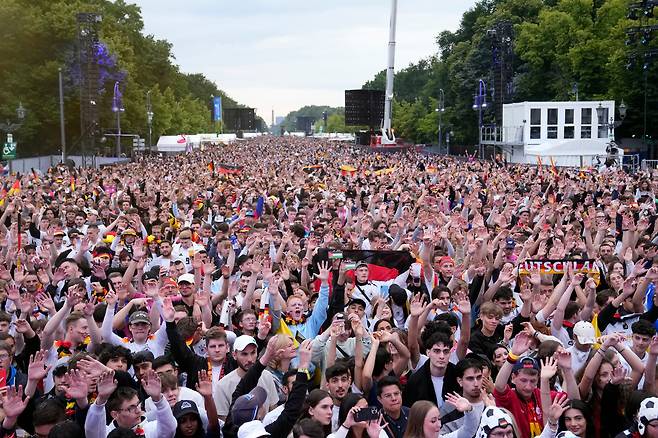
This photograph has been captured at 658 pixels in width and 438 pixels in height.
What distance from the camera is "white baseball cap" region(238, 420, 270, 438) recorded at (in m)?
5.51

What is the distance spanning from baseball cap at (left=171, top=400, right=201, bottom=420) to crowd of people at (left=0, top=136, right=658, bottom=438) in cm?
2

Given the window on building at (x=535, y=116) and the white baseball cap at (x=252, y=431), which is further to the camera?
the window on building at (x=535, y=116)

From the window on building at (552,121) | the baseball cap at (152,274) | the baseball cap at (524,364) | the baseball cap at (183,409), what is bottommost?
the baseball cap at (183,409)

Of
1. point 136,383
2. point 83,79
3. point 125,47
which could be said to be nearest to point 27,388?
point 136,383

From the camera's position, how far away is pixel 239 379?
22.2ft

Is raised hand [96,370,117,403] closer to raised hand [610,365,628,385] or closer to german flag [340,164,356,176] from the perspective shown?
raised hand [610,365,628,385]

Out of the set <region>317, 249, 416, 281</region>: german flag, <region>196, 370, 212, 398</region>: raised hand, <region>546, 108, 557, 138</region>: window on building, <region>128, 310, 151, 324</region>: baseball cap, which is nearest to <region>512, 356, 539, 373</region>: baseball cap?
<region>196, 370, 212, 398</region>: raised hand

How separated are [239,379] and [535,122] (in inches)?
2535

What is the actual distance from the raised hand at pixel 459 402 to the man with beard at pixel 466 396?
200mm

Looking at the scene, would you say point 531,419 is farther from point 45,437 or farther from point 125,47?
point 125,47

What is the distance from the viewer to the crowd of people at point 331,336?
19.9ft

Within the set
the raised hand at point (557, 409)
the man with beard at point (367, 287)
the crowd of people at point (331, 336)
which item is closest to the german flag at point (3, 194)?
the crowd of people at point (331, 336)

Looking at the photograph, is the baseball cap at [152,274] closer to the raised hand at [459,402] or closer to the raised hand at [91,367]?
the raised hand at [91,367]

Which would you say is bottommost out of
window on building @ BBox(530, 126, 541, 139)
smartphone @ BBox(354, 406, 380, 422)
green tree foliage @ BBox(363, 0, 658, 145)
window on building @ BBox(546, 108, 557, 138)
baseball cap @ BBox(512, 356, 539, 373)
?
smartphone @ BBox(354, 406, 380, 422)
